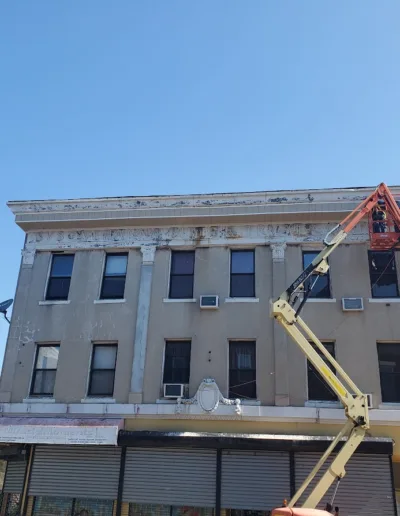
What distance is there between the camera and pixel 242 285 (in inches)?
653

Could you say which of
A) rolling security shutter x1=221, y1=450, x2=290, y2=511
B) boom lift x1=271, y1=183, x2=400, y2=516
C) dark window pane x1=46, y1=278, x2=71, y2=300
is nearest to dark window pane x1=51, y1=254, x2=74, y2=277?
dark window pane x1=46, y1=278, x2=71, y2=300

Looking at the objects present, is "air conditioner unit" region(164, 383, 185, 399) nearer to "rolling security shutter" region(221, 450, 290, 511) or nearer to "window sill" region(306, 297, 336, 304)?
"rolling security shutter" region(221, 450, 290, 511)

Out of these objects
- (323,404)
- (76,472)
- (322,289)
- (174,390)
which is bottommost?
(76,472)

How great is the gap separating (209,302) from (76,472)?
6.22 metres

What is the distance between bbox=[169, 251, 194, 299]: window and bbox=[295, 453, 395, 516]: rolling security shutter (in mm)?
6190

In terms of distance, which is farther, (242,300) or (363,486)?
(242,300)

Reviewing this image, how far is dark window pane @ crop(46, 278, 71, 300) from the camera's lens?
1739 centimetres

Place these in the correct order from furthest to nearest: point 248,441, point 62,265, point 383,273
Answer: point 62,265 < point 383,273 < point 248,441

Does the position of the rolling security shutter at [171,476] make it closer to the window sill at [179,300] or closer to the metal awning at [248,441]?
the metal awning at [248,441]

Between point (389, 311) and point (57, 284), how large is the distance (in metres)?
10.7

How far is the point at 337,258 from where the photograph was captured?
16281mm

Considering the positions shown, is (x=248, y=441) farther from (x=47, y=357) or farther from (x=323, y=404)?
(x=47, y=357)

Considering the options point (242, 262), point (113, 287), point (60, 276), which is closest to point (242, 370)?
point (242, 262)

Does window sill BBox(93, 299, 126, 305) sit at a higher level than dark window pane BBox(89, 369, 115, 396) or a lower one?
higher
